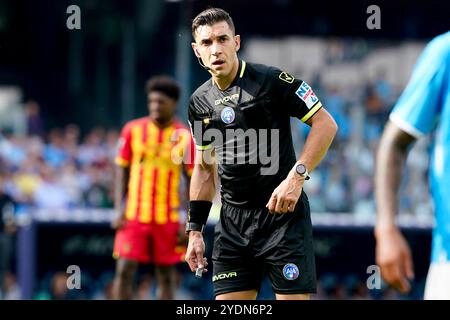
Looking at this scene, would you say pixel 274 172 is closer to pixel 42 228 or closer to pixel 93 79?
pixel 42 228

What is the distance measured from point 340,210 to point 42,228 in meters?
4.31

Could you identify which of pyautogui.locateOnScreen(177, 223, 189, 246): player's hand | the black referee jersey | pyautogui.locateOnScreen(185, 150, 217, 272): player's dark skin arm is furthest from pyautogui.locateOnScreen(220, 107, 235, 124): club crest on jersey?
pyautogui.locateOnScreen(177, 223, 189, 246): player's hand

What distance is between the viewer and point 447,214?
13.3 feet

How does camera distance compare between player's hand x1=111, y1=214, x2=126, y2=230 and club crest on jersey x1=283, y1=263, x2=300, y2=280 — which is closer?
club crest on jersey x1=283, y1=263, x2=300, y2=280

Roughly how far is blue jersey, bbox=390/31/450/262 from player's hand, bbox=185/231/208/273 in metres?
2.32

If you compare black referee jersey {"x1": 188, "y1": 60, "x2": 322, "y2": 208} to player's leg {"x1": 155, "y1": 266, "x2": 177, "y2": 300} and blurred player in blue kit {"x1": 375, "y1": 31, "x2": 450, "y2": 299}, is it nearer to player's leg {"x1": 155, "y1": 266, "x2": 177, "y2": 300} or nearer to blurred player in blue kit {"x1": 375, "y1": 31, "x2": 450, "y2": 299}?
blurred player in blue kit {"x1": 375, "y1": 31, "x2": 450, "y2": 299}

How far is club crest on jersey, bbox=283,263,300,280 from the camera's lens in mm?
6000

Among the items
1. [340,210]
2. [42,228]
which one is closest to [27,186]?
[42,228]

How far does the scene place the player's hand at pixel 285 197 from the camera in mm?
5637

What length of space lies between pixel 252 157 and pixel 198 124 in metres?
0.43

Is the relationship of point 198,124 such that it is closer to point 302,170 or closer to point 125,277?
point 302,170

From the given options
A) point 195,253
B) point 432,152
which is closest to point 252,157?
point 195,253

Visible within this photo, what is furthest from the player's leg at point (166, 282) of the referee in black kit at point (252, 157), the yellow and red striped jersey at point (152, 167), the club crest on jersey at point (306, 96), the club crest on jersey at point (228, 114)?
the club crest on jersey at point (306, 96)

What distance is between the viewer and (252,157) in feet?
20.0
